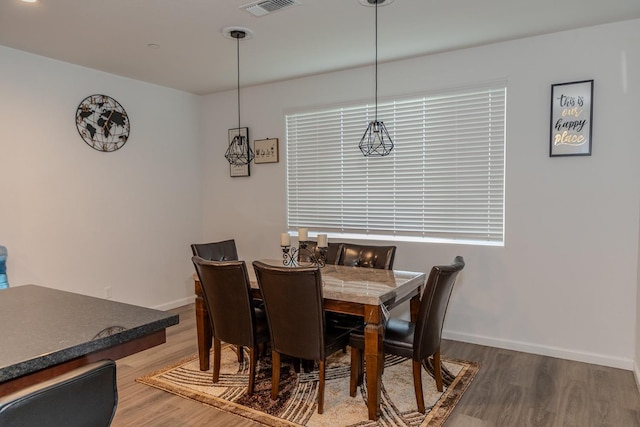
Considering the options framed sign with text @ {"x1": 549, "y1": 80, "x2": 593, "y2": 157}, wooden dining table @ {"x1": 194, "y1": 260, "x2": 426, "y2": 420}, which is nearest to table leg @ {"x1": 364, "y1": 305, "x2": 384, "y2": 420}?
wooden dining table @ {"x1": 194, "y1": 260, "x2": 426, "y2": 420}

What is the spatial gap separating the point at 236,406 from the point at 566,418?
2.01 meters

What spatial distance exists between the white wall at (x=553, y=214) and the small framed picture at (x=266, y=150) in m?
1.25

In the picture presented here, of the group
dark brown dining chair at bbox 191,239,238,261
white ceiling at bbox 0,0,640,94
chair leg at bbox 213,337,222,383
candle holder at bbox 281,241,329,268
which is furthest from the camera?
dark brown dining chair at bbox 191,239,238,261

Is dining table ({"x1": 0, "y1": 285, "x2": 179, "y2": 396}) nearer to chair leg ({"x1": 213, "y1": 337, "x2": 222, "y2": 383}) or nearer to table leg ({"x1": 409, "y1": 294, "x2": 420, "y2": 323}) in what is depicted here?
chair leg ({"x1": 213, "y1": 337, "x2": 222, "y2": 383})

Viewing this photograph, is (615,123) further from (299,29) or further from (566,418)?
(299,29)

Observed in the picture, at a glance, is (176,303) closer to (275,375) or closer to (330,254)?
(330,254)

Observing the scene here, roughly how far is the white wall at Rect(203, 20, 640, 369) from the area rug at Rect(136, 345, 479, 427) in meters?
0.71

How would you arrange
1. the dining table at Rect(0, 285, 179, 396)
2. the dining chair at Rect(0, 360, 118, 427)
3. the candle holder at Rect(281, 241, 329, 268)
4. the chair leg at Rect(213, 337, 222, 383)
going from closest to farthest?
the dining chair at Rect(0, 360, 118, 427) < the dining table at Rect(0, 285, 179, 396) < the chair leg at Rect(213, 337, 222, 383) < the candle holder at Rect(281, 241, 329, 268)

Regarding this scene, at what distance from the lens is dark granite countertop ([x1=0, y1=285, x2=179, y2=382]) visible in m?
1.21

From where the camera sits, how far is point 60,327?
144cm

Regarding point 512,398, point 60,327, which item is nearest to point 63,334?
point 60,327

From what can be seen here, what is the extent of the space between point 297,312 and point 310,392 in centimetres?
75

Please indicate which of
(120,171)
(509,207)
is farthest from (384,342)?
(120,171)

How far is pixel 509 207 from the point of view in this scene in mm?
3596
